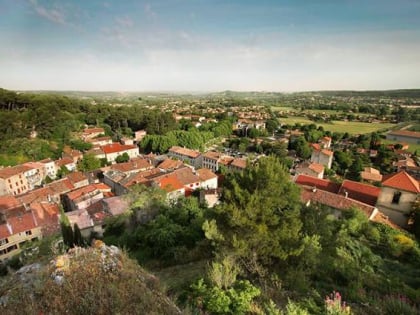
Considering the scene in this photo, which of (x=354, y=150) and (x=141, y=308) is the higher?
(x=141, y=308)

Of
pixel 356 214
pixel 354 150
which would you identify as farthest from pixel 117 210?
pixel 354 150

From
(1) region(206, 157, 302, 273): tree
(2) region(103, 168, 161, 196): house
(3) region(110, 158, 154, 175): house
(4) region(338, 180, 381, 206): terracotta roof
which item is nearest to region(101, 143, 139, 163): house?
(3) region(110, 158, 154, 175): house

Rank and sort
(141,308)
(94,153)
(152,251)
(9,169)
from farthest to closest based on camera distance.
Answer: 1. (94,153)
2. (9,169)
3. (152,251)
4. (141,308)

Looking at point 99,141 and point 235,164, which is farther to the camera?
point 99,141

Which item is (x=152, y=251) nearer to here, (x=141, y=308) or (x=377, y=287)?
(x=141, y=308)

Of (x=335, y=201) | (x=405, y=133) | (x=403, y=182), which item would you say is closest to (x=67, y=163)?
(x=335, y=201)

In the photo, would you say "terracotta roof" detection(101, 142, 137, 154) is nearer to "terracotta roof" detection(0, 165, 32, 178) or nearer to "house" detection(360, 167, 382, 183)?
"terracotta roof" detection(0, 165, 32, 178)

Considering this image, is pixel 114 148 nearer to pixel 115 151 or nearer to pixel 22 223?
pixel 115 151
